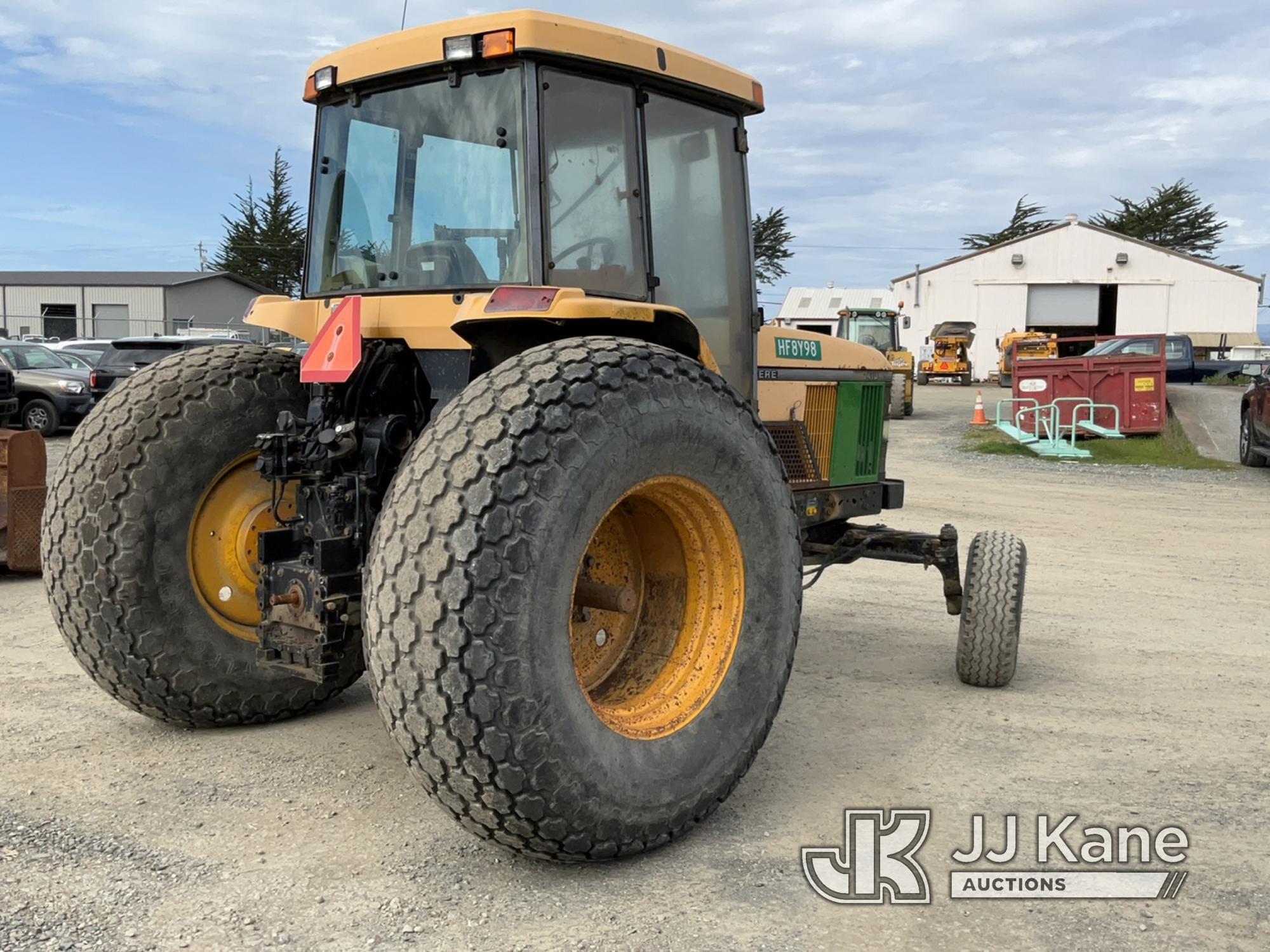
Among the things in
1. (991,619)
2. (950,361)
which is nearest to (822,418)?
(991,619)

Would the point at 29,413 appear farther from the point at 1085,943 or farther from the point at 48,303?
the point at 48,303

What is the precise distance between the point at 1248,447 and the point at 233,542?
15.7m

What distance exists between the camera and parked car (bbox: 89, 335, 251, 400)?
18828 millimetres

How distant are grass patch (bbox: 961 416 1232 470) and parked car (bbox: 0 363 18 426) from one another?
13.6 metres

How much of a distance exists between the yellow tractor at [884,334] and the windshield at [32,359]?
16.1 metres

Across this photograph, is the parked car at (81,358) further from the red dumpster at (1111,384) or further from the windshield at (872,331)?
the windshield at (872,331)

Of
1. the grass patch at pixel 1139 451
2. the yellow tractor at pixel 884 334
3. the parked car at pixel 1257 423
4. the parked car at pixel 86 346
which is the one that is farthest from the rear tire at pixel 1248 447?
the parked car at pixel 86 346

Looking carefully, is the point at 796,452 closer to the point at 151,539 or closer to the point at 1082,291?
the point at 151,539

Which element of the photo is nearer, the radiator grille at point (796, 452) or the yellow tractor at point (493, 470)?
the yellow tractor at point (493, 470)

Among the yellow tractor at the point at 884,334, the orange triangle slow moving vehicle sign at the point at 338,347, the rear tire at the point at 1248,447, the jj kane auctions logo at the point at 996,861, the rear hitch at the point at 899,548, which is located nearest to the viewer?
the jj kane auctions logo at the point at 996,861

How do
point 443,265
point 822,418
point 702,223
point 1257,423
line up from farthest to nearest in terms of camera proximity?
1. point 1257,423
2. point 822,418
3. point 702,223
4. point 443,265

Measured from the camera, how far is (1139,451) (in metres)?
17.6

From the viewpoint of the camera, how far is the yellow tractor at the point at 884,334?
2614 cm

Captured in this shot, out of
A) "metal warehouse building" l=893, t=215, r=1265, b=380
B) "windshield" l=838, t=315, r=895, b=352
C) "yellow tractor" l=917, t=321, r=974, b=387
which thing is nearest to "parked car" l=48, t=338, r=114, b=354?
"windshield" l=838, t=315, r=895, b=352
